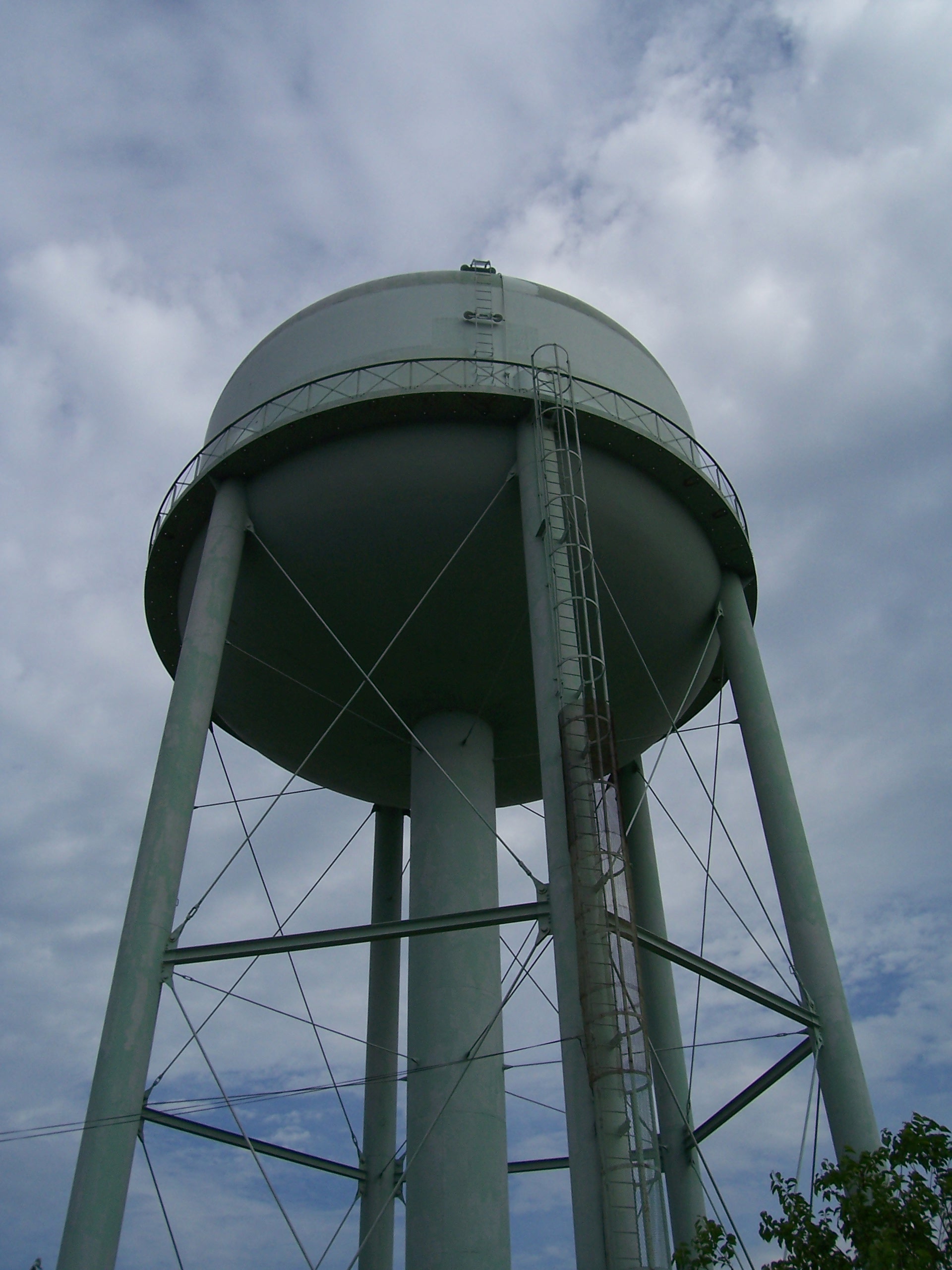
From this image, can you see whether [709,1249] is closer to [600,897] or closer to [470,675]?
[600,897]

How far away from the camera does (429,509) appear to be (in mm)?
11625

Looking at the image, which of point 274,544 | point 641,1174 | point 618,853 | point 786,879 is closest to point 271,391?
point 274,544

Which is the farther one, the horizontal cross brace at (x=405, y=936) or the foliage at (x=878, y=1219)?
the horizontal cross brace at (x=405, y=936)

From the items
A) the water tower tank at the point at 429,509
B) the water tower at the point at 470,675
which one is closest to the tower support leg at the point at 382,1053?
the water tower at the point at 470,675

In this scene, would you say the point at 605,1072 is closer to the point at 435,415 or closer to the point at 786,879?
the point at 786,879

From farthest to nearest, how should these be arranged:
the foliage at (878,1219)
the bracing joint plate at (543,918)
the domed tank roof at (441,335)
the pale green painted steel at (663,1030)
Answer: the pale green painted steel at (663,1030), the domed tank roof at (441,335), the bracing joint plate at (543,918), the foliage at (878,1219)

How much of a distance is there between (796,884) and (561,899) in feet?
10.2

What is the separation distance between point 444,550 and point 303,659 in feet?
8.30

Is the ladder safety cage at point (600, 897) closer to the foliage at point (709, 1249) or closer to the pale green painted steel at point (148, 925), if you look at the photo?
the foliage at point (709, 1249)

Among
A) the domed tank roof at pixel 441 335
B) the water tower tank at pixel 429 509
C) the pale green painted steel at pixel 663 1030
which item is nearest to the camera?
the water tower tank at pixel 429 509

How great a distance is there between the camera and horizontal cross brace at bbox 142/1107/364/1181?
A: 29.4ft

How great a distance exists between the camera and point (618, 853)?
910 cm

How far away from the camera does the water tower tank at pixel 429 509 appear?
38.0 ft

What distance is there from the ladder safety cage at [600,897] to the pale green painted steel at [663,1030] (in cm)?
244
